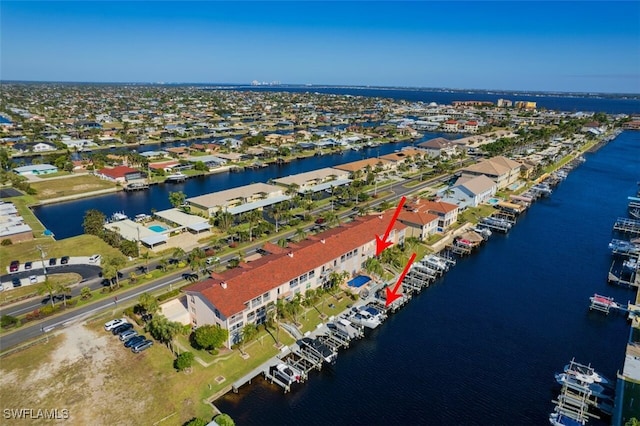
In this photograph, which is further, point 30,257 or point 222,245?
point 222,245

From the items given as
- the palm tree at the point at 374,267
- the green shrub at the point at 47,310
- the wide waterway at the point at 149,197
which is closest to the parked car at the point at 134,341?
the green shrub at the point at 47,310

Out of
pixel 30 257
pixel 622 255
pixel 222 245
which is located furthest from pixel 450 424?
pixel 30 257

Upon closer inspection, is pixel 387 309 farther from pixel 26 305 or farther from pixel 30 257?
pixel 30 257

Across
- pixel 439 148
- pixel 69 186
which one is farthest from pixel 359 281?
pixel 439 148

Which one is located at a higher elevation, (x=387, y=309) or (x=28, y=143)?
(x=28, y=143)

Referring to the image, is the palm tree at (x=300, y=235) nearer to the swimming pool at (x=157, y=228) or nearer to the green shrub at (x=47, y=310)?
the swimming pool at (x=157, y=228)

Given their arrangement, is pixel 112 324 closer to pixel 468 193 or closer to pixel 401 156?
pixel 468 193

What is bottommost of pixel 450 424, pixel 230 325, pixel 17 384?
pixel 450 424

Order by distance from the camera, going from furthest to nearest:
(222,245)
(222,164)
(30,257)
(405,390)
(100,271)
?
1. (222,164)
2. (222,245)
3. (30,257)
4. (100,271)
5. (405,390)

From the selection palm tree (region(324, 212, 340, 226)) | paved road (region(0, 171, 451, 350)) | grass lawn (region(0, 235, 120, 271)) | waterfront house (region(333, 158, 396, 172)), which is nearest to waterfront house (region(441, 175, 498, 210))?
palm tree (region(324, 212, 340, 226))
